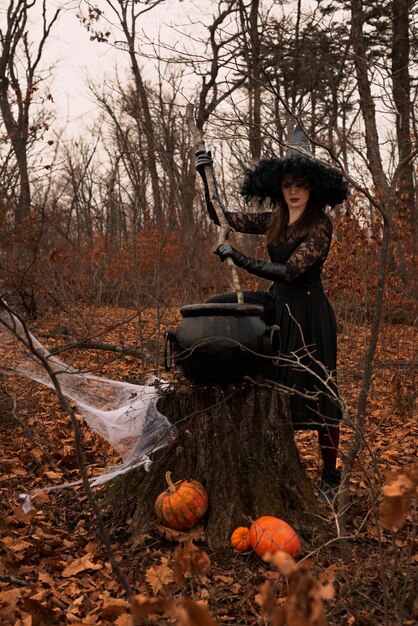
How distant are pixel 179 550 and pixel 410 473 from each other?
2.47ft

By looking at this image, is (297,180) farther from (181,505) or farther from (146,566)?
(146,566)

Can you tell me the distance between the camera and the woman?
11.3 feet

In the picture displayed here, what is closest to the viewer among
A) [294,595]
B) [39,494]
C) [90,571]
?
[294,595]

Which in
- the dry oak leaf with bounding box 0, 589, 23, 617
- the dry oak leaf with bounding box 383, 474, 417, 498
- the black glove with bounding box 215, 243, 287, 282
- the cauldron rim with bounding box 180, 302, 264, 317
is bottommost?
the dry oak leaf with bounding box 0, 589, 23, 617

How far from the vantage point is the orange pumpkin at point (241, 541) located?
2.86 metres

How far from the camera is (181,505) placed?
291 cm

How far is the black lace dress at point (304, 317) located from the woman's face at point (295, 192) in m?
0.15

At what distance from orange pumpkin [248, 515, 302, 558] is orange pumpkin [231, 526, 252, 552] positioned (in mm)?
42

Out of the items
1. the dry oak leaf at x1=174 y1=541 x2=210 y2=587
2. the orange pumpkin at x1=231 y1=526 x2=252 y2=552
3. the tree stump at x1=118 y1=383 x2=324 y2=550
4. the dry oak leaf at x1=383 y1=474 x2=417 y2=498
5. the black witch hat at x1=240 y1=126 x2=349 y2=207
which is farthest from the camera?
the black witch hat at x1=240 y1=126 x2=349 y2=207

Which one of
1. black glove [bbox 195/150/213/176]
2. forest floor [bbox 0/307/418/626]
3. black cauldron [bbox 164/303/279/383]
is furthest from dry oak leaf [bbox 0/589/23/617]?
black glove [bbox 195/150/213/176]

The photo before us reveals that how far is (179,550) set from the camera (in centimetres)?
173

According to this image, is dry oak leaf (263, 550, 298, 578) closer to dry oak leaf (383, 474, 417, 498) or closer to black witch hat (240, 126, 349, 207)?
dry oak leaf (383, 474, 417, 498)

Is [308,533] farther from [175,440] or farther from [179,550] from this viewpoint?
[179,550]

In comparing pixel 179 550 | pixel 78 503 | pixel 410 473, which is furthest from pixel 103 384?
pixel 410 473
